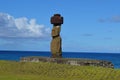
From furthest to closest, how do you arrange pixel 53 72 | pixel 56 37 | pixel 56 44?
pixel 56 37
pixel 56 44
pixel 53 72

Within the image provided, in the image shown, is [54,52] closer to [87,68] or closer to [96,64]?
[96,64]

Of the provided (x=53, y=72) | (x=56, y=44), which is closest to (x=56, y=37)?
(x=56, y=44)

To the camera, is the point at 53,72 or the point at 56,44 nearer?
the point at 53,72

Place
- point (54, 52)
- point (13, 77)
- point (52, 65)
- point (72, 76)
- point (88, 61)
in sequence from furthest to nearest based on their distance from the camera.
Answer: point (54, 52), point (88, 61), point (52, 65), point (72, 76), point (13, 77)

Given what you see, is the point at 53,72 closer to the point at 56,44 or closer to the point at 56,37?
the point at 56,44

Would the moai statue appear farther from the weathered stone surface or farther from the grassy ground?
the grassy ground

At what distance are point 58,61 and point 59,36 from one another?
380 centimetres

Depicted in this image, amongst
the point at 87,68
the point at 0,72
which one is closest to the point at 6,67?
the point at 0,72

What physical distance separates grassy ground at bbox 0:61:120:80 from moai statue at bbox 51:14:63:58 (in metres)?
5.88

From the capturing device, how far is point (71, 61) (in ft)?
119

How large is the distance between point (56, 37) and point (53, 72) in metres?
8.78

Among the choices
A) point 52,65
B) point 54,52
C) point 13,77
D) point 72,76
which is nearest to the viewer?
point 13,77

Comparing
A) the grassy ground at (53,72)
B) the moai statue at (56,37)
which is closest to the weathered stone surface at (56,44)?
the moai statue at (56,37)

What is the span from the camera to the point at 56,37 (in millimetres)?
40156
